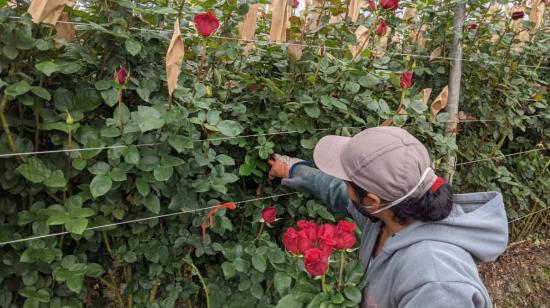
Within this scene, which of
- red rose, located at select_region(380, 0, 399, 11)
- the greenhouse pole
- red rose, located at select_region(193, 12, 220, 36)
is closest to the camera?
red rose, located at select_region(193, 12, 220, 36)

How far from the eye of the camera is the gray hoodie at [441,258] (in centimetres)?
93

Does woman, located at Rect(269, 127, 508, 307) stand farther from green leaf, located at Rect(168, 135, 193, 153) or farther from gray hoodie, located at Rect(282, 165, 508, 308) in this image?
green leaf, located at Rect(168, 135, 193, 153)

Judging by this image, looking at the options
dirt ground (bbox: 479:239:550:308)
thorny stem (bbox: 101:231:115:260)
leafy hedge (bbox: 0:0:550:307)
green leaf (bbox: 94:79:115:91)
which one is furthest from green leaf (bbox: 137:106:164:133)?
dirt ground (bbox: 479:239:550:308)

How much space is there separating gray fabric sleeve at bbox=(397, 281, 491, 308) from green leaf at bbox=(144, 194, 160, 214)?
71 cm

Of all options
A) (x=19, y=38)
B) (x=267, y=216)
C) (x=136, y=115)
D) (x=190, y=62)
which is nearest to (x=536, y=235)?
(x=267, y=216)

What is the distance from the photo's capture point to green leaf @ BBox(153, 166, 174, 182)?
1127mm

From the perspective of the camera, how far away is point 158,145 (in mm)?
1187

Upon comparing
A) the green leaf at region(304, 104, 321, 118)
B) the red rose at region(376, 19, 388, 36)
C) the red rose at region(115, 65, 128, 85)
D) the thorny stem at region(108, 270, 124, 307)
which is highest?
the red rose at region(376, 19, 388, 36)

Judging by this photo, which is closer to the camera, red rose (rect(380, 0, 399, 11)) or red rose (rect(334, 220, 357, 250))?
red rose (rect(334, 220, 357, 250))

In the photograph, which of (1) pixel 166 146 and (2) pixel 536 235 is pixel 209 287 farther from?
(2) pixel 536 235

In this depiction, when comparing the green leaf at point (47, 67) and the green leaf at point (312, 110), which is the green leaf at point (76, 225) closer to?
the green leaf at point (47, 67)

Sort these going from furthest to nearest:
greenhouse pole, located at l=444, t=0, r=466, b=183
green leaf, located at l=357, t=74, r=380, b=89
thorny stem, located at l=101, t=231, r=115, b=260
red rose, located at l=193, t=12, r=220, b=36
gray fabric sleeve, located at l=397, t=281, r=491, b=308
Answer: greenhouse pole, located at l=444, t=0, r=466, b=183 < green leaf, located at l=357, t=74, r=380, b=89 < thorny stem, located at l=101, t=231, r=115, b=260 < red rose, located at l=193, t=12, r=220, b=36 < gray fabric sleeve, located at l=397, t=281, r=491, b=308

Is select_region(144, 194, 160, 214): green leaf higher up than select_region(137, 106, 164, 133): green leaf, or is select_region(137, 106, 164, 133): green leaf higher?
select_region(137, 106, 164, 133): green leaf

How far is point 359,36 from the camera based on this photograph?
5.46ft
